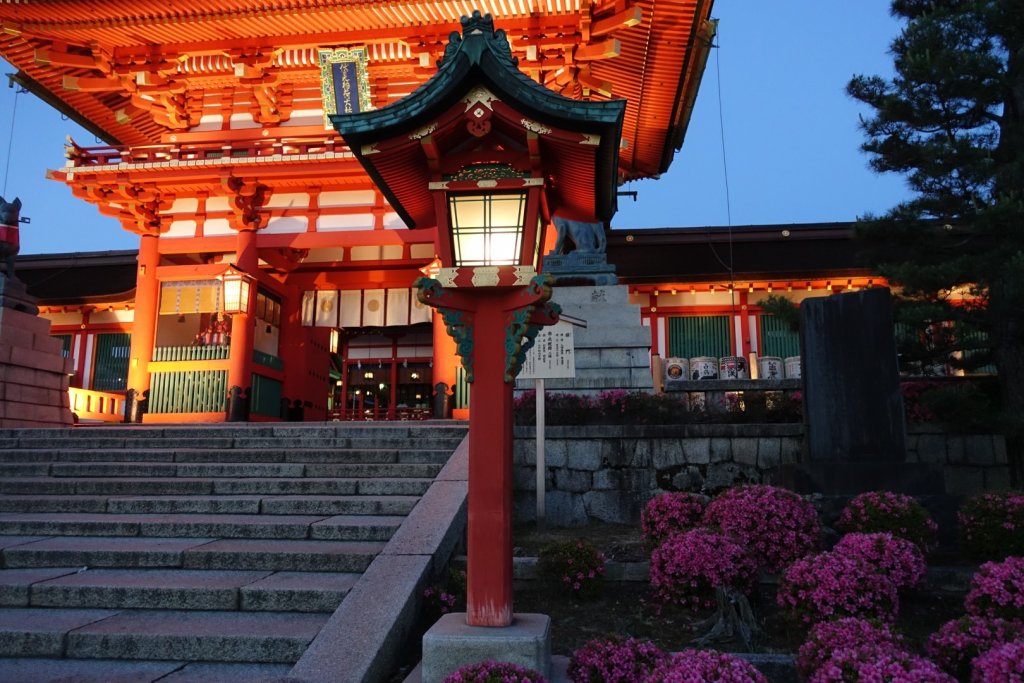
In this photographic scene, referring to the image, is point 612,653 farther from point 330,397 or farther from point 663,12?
point 330,397

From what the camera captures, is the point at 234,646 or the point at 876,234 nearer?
the point at 234,646

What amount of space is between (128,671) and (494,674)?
2405 mm

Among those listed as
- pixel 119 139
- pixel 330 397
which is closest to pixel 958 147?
pixel 330 397

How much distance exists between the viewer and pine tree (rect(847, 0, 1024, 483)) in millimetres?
7699

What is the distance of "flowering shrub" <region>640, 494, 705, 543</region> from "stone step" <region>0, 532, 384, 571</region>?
2.30 m

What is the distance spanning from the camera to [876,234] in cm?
884

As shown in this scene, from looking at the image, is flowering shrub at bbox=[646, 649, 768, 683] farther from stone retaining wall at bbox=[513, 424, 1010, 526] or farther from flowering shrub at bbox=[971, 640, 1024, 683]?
stone retaining wall at bbox=[513, 424, 1010, 526]

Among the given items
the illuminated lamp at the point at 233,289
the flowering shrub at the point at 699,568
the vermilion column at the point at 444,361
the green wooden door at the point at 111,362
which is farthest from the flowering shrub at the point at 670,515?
the green wooden door at the point at 111,362

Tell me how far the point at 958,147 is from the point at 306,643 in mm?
8807

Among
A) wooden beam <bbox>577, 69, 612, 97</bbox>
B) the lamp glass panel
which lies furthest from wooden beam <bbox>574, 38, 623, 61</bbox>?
the lamp glass panel

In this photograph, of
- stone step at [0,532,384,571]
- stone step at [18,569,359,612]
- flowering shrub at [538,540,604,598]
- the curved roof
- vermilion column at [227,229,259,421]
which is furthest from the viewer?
vermilion column at [227,229,259,421]

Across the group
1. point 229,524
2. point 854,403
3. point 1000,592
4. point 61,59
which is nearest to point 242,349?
point 61,59

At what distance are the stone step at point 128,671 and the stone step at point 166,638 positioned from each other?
5 cm

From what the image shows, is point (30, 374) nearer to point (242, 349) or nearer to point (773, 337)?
point (242, 349)
